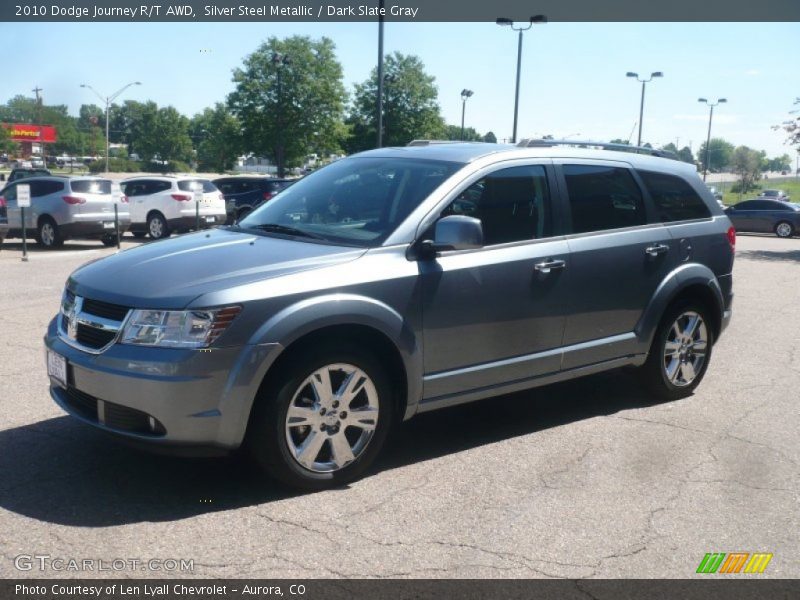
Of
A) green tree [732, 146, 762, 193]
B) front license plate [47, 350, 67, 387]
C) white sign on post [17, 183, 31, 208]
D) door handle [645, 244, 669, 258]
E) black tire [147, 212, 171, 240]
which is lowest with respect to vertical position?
black tire [147, 212, 171, 240]

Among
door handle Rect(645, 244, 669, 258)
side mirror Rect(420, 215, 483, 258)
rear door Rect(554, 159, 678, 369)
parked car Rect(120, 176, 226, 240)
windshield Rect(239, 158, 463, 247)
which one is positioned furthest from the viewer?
parked car Rect(120, 176, 226, 240)

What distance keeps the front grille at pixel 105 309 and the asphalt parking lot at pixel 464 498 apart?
2.93 ft

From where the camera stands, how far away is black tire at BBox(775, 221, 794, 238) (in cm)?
3359

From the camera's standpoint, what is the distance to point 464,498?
14.7 ft

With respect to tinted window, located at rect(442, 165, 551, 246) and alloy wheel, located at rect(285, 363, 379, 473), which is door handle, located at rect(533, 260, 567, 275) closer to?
tinted window, located at rect(442, 165, 551, 246)

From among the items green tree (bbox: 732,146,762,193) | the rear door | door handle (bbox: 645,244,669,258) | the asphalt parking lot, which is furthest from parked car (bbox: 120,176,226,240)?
green tree (bbox: 732,146,762,193)

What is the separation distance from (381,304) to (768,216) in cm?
3314

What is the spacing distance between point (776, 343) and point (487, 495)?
19.1ft

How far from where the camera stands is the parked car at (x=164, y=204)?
22.8m

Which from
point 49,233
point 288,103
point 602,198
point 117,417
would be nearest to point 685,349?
point 602,198

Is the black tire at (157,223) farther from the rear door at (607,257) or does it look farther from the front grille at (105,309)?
the front grille at (105,309)

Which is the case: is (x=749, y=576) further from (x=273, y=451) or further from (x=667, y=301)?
(x=667, y=301)

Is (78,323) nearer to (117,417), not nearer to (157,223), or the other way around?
(117,417)

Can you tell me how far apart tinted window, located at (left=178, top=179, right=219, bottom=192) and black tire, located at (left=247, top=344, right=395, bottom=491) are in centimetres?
1940
